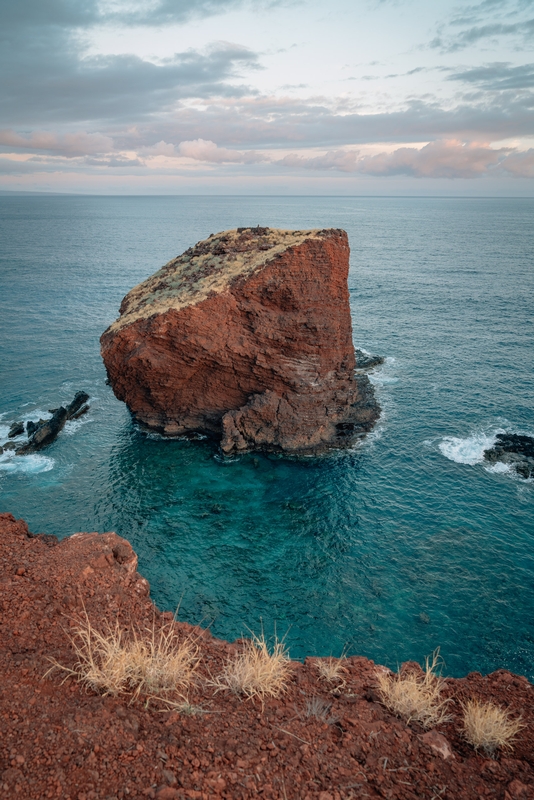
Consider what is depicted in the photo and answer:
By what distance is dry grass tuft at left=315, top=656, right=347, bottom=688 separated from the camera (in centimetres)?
1258

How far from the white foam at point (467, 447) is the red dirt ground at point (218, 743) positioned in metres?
24.8

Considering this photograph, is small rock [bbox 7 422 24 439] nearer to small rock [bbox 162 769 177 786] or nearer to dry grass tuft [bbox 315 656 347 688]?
dry grass tuft [bbox 315 656 347 688]

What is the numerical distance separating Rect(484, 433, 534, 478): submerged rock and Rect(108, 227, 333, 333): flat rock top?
20.2 m

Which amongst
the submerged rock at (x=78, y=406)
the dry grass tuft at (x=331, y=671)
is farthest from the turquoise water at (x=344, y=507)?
the dry grass tuft at (x=331, y=671)

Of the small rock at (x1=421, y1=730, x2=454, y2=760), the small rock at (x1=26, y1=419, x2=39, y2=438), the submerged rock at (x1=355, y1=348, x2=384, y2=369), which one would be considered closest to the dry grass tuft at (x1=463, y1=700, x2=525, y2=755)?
the small rock at (x1=421, y1=730, x2=454, y2=760)

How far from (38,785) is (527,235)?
172 m

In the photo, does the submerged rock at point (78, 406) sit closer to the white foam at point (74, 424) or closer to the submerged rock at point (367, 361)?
the white foam at point (74, 424)

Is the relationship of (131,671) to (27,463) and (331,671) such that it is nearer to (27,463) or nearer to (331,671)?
(331,671)

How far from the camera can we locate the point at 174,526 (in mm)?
30203

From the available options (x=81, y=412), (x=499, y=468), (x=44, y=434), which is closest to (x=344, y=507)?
(x=499, y=468)

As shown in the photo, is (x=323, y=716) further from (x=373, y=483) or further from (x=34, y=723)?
(x=373, y=483)

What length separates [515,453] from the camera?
3684 centimetres

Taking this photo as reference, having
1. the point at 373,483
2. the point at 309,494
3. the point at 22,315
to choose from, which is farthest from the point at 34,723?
the point at 22,315

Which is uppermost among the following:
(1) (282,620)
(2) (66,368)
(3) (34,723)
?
(3) (34,723)
